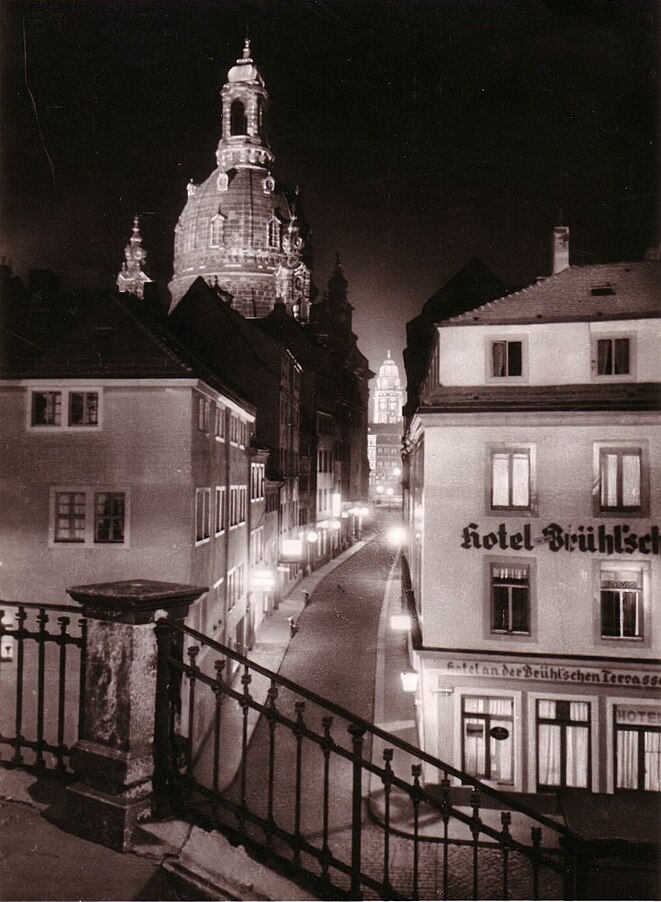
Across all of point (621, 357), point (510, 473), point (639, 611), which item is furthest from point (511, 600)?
point (621, 357)

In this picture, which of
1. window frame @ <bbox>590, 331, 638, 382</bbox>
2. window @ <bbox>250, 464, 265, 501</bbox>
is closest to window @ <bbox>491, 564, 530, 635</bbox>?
window frame @ <bbox>590, 331, 638, 382</bbox>

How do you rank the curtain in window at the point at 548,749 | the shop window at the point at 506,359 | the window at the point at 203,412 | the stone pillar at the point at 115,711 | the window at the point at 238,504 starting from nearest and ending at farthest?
the stone pillar at the point at 115,711 < the curtain in window at the point at 548,749 < the shop window at the point at 506,359 < the window at the point at 203,412 < the window at the point at 238,504

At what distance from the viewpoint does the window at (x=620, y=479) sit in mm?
18000

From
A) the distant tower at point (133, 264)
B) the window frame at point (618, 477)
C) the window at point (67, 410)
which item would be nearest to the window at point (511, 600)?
the window frame at point (618, 477)

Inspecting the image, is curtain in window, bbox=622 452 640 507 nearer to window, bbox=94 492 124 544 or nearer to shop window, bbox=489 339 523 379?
shop window, bbox=489 339 523 379

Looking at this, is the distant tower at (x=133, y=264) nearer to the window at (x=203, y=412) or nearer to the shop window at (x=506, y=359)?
the window at (x=203, y=412)

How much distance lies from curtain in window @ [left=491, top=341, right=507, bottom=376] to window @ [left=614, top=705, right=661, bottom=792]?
365 inches

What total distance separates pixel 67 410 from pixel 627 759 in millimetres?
17474

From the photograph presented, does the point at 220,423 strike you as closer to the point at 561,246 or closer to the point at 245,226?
the point at 561,246

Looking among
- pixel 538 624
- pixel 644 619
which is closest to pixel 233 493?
pixel 538 624

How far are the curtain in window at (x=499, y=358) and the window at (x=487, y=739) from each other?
28.9 feet

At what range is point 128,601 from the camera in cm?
504

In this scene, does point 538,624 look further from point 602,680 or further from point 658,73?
point 658,73

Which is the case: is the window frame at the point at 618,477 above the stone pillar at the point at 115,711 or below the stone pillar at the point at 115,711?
above
